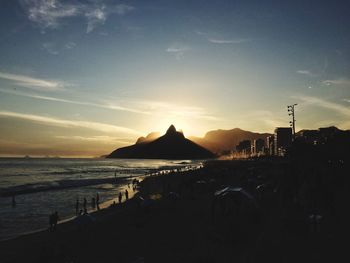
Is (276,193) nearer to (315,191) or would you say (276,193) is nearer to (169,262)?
(315,191)

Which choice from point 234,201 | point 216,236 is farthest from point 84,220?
point 234,201

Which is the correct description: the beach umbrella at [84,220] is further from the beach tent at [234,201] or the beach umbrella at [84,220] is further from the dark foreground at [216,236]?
the beach tent at [234,201]

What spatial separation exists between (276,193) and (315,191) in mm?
12740

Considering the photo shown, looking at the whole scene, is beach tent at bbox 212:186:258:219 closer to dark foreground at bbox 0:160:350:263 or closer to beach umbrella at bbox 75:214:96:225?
dark foreground at bbox 0:160:350:263

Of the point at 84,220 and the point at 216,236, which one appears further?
the point at 84,220

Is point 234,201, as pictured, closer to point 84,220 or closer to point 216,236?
point 216,236

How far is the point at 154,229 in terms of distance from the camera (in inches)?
901

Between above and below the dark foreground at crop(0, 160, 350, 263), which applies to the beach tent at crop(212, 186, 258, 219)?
above

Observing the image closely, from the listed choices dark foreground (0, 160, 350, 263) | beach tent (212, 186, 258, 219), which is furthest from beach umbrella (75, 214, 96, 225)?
beach tent (212, 186, 258, 219)

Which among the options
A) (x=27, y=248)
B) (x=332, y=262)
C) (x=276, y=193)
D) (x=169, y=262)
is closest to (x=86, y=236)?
(x=27, y=248)

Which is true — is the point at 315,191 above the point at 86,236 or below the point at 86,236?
above

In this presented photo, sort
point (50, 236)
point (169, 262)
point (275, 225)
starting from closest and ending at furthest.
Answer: point (169, 262) → point (275, 225) → point (50, 236)

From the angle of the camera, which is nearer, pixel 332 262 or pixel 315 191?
pixel 332 262

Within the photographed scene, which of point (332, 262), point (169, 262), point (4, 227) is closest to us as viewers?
point (332, 262)
